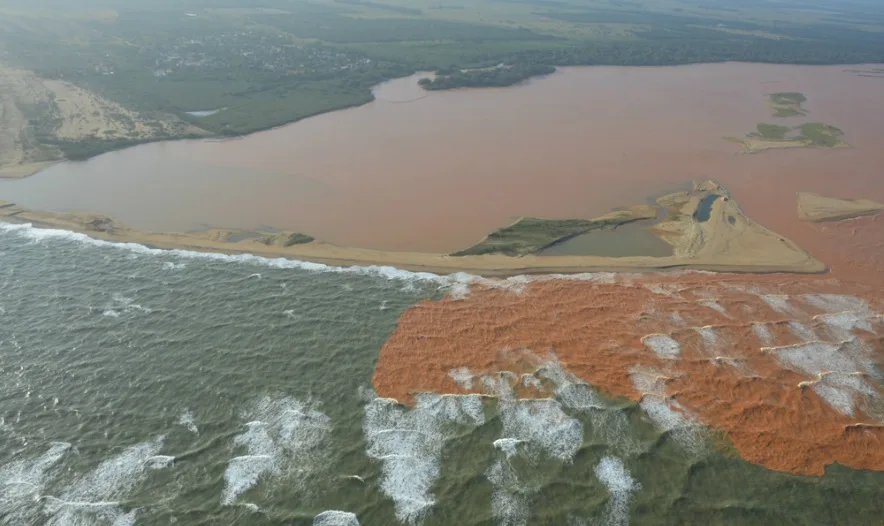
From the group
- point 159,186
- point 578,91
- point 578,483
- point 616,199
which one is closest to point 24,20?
point 159,186

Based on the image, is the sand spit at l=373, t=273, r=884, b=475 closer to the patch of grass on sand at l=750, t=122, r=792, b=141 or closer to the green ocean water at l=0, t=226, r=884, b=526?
the green ocean water at l=0, t=226, r=884, b=526

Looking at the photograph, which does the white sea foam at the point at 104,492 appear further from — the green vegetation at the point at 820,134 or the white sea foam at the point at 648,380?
the green vegetation at the point at 820,134

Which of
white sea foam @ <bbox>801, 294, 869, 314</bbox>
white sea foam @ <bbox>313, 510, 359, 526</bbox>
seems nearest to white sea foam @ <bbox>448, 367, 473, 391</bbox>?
white sea foam @ <bbox>313, 510, 359, 526</bbox>

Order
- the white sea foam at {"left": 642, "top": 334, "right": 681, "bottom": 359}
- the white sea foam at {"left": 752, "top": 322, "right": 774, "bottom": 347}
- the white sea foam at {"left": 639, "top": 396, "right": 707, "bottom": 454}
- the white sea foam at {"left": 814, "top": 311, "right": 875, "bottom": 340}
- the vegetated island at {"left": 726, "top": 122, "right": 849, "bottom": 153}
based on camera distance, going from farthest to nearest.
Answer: the vegetated island at {"left": 726, "top": 122, "right": 849, "bottom": 153}
the white sea foam at {"left": 814, "top": 311, "right": 875, "bottom": 340}
the white sea foam at {"left": 752, "top": 322, "right": 774, "bottom": 347}
the white sea foam at {"left": 642, "top": 334, "right": 681, "bottom": 359}
the white sea foam at {"left": 639, "top": 396, "right": 707, "bottom": 454}

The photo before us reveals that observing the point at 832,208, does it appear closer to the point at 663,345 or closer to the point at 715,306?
the point at 715,306

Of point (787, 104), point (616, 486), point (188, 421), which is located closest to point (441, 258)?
point (188, 421)

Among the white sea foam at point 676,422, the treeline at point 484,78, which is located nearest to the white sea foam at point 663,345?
the white sea foam at point 676,422

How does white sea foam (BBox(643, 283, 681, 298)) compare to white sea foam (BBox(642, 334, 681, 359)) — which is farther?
white sea foam (BBox(643, 283, 681, 298))
